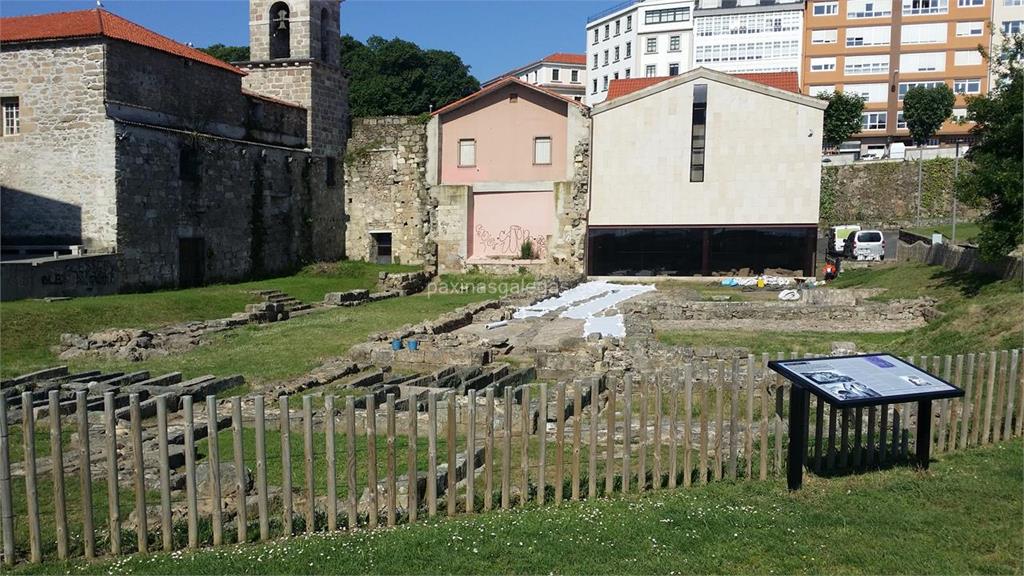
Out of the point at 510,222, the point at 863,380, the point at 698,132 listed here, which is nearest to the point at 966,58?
the point at 698,132

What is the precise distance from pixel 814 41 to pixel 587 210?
4594 cm

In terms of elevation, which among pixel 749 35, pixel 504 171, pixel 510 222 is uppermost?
pixel 749 35

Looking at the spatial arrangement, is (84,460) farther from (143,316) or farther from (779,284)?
(779,284)

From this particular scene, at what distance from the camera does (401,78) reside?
7138 cm

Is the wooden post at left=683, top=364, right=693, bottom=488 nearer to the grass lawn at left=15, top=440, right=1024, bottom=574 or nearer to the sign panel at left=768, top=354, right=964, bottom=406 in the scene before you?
the grass lawn at left=15, top=440, right=1024, bottom=574

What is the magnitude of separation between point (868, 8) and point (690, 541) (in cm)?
7561

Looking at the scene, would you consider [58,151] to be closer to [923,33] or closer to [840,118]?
[840,118]

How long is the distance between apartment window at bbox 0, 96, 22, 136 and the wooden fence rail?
75.7 ft

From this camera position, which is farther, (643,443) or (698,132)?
(698,132)

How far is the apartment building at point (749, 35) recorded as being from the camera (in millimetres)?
73000

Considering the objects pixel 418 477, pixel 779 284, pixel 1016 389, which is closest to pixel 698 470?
pixel 418 477

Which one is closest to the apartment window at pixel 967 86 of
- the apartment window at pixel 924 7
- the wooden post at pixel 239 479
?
the apartment window at pixel 924 7

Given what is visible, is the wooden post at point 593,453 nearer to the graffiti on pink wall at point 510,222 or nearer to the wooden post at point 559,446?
the wooden post at point 559,446

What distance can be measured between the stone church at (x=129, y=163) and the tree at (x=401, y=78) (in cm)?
3256
